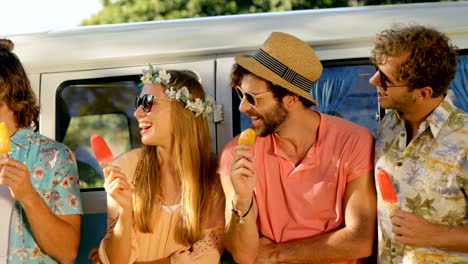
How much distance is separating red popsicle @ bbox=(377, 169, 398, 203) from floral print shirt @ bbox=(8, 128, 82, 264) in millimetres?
1582

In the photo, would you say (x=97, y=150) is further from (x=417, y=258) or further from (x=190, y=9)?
(x=190, y=9)

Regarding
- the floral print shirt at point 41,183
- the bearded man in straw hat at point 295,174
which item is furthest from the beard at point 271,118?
the floral print shirt at point 41,183

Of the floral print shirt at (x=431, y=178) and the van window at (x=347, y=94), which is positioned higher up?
the van window at (x=347, y=94)

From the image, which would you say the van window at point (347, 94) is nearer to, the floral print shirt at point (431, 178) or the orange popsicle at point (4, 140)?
the floral print shirt at point (431, 178)

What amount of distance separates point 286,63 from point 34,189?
1.41 metres

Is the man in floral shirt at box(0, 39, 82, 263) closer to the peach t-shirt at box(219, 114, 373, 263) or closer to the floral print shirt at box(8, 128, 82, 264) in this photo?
the floral print shirt at box(8, 128, 82, 264)

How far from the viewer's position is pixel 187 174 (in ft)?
20.3

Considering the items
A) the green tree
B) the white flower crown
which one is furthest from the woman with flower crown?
the green tree

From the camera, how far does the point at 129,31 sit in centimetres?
689

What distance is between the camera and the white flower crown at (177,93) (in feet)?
20.5

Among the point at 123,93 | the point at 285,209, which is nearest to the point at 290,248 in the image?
the point at 285,209

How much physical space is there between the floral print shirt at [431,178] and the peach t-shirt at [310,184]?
0.19 metres

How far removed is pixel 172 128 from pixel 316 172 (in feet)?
2.83

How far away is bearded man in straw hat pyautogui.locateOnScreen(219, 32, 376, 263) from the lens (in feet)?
18.9
